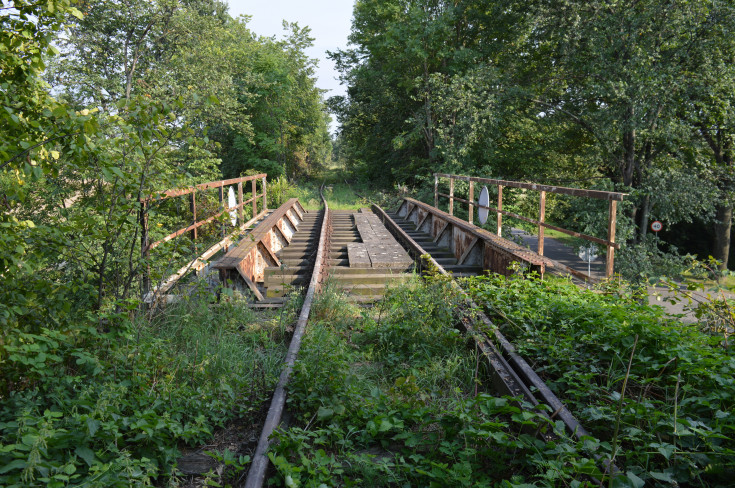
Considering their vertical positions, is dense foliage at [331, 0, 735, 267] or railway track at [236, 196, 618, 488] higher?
dense foliage at [331, 0, 735, 267]

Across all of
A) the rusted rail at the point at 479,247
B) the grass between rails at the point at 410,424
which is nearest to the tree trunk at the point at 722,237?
the rusted rail at the point at 479,247

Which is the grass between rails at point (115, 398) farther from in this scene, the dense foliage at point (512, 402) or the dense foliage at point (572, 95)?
the dense foliage at point (572, 95)

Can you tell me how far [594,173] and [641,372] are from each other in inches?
769

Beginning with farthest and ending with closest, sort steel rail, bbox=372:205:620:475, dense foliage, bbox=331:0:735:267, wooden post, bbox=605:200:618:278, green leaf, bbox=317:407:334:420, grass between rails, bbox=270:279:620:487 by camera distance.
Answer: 1. dense foliage, bbox=331:0:735:267
2. wooden post, bbox=605:200:618:278
3. green leaf, bbox=317:407:334:420
4. steel rail, bbox=372:205:620:475
5. grass between rails, bbox=270:279:620:487

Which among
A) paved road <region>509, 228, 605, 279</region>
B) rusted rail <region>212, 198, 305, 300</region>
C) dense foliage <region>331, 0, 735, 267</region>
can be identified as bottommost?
paved road <region>509, 228, 605, 279</region>

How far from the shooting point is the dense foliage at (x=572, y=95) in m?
14.1

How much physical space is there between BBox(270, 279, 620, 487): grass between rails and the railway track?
11 cm

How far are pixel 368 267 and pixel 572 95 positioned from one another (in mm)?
15936

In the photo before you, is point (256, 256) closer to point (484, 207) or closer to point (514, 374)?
point (514, 374)

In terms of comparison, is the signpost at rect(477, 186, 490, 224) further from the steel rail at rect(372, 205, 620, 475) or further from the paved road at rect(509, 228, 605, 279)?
the paved road at rect(509, 228, 605, 279)

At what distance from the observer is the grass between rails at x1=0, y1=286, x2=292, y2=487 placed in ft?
6.98

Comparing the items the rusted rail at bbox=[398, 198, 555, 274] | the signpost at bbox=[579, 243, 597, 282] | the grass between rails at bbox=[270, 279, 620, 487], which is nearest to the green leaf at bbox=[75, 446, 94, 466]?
the grass between rails at bbox=[270, 279, 620, 487]

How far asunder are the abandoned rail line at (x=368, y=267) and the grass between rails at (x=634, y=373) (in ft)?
0.65

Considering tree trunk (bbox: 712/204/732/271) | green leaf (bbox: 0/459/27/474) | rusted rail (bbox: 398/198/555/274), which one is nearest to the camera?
green leaf (bbox: 0/459/27/474)
